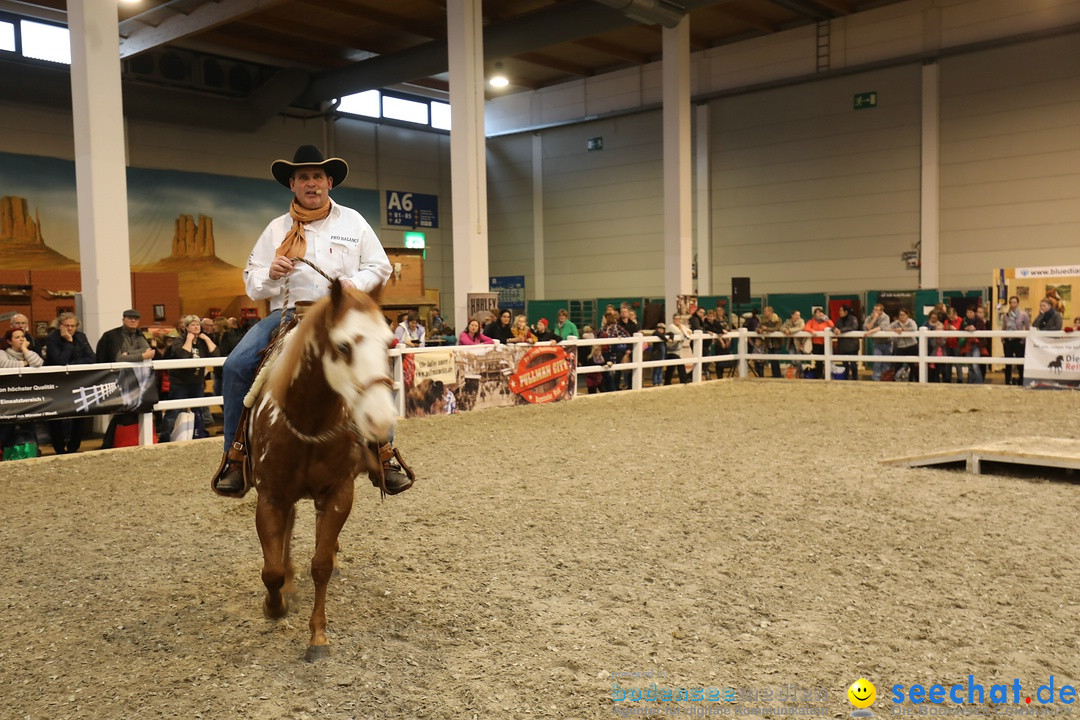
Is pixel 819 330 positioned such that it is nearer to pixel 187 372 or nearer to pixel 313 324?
pixel 187 372

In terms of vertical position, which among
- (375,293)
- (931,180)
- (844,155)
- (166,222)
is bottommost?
(375,293)

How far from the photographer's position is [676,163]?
18672 mm

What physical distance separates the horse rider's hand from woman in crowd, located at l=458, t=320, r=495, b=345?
9.18 meters

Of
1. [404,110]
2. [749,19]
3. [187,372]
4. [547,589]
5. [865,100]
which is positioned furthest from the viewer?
[404,110]

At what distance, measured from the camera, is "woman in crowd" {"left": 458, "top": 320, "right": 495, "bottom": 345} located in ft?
42.8

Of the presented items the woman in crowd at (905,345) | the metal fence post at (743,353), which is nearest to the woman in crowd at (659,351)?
the metal fence post at (743,353)

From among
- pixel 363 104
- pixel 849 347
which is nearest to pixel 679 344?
pixel 849 347

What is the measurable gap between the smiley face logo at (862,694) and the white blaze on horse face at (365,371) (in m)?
1.87

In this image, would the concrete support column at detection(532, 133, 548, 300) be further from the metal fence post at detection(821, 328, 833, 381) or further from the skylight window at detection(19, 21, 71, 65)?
the skylight window at detection(19, 21, 71, 65)

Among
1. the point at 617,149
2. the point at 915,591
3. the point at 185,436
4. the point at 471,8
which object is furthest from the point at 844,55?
the point at 915,591

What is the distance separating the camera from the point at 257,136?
79.7 feet

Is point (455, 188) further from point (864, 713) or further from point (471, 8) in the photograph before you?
point (864, 713)

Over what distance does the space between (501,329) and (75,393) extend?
647 cm

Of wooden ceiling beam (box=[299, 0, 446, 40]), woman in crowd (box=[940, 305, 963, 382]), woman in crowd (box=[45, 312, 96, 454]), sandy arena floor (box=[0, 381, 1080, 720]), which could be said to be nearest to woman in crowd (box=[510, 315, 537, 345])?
sandy arena floor (box=[0, 381, 1080, 720])
